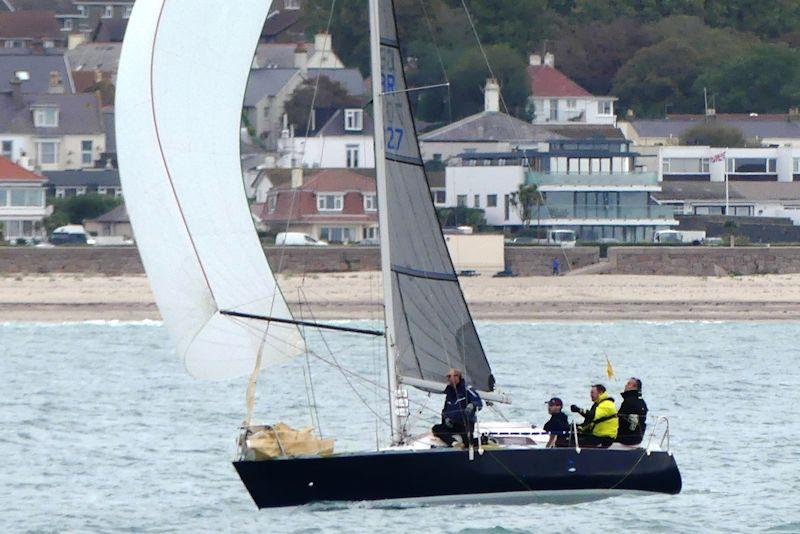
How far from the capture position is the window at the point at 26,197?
53250mm

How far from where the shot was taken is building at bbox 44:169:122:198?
5962cm

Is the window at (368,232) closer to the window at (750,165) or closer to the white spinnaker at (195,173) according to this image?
the window at (750,165)

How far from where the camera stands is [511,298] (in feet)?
A: 125

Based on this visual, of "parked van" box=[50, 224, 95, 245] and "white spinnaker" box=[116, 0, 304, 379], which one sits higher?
"white spinnaker" box=[116, 0, 304, 379]

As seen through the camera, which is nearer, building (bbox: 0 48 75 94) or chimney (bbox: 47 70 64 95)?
building (bbox: 0 48 75 94)

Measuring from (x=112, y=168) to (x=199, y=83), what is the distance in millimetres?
48648

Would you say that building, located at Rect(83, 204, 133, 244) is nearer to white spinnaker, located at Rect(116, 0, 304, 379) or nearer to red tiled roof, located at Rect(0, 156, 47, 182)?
red tiled roof, located at Rect(0, 156, 47, 182)

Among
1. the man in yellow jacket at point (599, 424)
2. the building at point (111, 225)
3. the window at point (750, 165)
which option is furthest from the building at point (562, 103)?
the man in yellow jacket at point (599, 424)

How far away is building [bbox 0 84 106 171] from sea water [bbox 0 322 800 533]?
26.5m

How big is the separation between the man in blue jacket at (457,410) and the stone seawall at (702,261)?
26.6m

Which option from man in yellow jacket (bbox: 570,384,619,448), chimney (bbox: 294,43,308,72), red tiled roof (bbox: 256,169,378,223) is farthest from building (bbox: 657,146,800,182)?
man in yellow jacket (bbox: 570,384,619,448)

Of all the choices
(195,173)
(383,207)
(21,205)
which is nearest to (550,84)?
(21,205)

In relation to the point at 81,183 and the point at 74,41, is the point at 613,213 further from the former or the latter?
the point at 74,41

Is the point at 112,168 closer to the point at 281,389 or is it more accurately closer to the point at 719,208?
the point at 719,208
